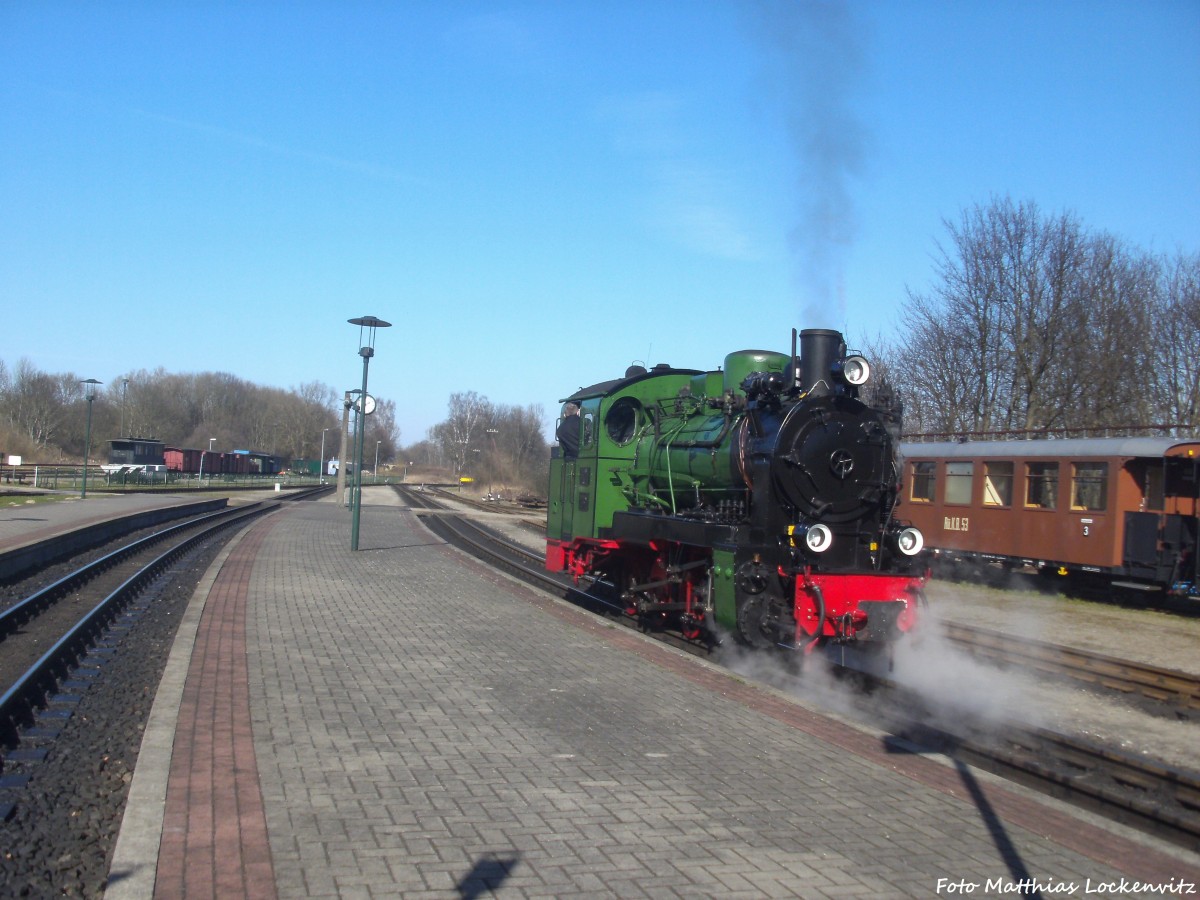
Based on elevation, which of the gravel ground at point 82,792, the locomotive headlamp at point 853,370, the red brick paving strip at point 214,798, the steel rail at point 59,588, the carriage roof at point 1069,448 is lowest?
the gravel ground at point 82,792

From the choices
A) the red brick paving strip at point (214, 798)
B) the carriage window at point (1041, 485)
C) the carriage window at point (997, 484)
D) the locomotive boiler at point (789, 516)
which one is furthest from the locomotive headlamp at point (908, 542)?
the carriage window at point (997, 484)

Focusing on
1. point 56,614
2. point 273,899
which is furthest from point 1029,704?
point 56,614

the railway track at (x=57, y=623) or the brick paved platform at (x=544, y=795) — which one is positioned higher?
the brick paved platform at (x=544, y=795)

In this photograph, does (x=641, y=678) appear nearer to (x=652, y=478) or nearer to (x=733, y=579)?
(x=733, y=579)

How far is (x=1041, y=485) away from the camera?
16.9m

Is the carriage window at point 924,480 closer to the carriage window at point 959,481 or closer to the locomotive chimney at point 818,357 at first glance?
the carriage window at point 959,481

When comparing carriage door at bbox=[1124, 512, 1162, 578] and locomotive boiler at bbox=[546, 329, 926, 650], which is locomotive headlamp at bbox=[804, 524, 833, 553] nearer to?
locomotive boiler at bbox=[546, 329, 926, 650]

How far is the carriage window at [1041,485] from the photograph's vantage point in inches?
656

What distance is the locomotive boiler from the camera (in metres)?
8.66

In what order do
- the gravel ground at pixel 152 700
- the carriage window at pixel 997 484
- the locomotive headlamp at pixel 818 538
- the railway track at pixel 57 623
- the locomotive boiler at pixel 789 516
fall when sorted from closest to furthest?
the gravel ground at pixel 152 700
the railway track at pixel 57 623
the locomotive headlamp at pixel 818 538
the locomotive boiler at pixel 789 516
the carriage window at pixel 997 484

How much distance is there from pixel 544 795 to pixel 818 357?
18.0 ft

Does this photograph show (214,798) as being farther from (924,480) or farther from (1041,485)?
(924,480)

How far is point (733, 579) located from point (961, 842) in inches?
158

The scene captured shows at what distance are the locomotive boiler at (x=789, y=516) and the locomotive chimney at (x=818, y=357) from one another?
0.04 feet
